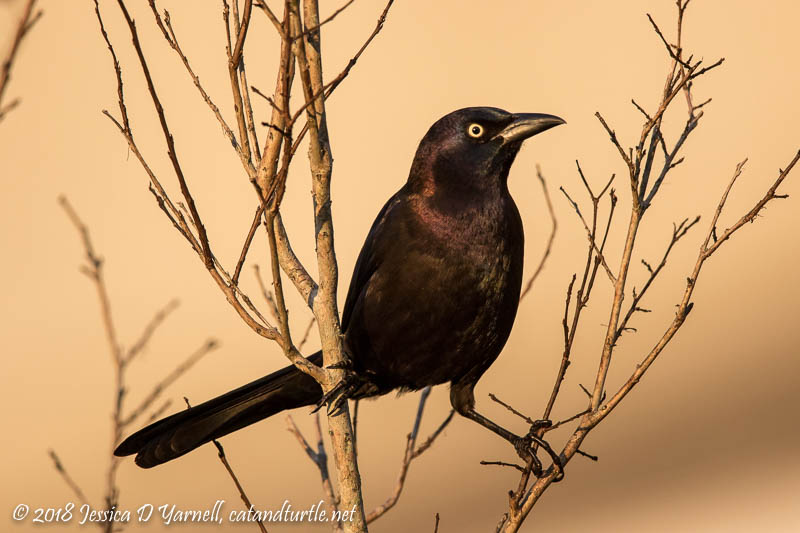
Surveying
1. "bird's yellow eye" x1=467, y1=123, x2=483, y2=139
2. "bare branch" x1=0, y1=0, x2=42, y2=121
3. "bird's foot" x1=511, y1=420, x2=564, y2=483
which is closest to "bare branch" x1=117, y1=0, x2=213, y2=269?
"bare branch" x1=0, y1=0, x2=42, y2=121

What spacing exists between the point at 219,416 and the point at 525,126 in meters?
1.86

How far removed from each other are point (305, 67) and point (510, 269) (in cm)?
157

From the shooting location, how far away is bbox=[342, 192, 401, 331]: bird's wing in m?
3.98

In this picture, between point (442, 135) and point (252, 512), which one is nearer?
point (252, 512)

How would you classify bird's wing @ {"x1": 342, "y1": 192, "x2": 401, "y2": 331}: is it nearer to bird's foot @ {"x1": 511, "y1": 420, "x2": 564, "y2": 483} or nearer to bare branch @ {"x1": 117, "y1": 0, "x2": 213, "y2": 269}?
bird's foot @ {"x1": 511, "y1": 420, "x2": 564, "y2": 483}

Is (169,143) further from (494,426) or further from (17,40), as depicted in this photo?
(494,426)

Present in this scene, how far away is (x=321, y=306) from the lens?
2930 mm

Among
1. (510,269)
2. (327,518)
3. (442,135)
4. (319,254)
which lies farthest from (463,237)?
(327,518)

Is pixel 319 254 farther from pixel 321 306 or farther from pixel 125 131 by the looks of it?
pixel 125 131

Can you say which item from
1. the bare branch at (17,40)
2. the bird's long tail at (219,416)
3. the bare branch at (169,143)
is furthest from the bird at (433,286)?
the bare branch at (17,40)

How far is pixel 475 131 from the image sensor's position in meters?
3.97

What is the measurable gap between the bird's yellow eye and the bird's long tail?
127 cm

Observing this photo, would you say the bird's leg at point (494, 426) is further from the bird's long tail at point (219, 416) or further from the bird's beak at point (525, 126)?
the bird's beak at point (525, 126)

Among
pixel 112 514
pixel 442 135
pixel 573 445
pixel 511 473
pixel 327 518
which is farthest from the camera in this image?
pixel 511 473
